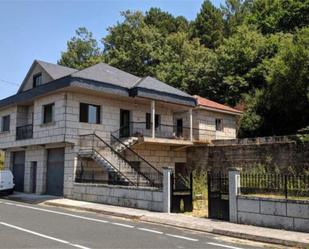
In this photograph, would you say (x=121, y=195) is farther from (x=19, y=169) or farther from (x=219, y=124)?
(x=219, y=124)

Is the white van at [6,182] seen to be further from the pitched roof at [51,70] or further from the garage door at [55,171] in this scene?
the pitched roof at [51,70]

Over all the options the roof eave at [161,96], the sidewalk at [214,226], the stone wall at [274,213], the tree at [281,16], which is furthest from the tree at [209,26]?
the stone wall at [274,213]

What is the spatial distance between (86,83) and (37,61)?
7.52m

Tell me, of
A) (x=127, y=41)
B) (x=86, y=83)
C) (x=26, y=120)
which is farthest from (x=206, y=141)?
(x=127, y=41)

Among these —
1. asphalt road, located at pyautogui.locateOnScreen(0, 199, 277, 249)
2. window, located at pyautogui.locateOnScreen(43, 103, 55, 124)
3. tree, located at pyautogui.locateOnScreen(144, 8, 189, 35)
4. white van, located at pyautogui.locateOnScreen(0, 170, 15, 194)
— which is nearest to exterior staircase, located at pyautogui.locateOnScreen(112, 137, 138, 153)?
window, located at pyautogui.locateOnScreen(43, 103, 55, 124)

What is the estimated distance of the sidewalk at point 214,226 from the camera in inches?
441

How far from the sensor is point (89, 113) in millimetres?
26688

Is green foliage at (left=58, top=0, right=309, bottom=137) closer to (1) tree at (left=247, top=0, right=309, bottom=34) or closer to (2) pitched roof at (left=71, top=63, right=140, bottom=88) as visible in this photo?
(1) tree at (left=247, top=0, right=309, bottom=34)

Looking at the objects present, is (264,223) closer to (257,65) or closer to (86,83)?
(86,83)

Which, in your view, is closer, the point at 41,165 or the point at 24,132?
the point at 41,165

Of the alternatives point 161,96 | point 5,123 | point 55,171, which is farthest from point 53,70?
point 161,96

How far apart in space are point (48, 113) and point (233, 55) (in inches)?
814

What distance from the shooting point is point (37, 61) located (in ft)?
99.3

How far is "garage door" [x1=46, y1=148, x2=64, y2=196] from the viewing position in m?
26.0
